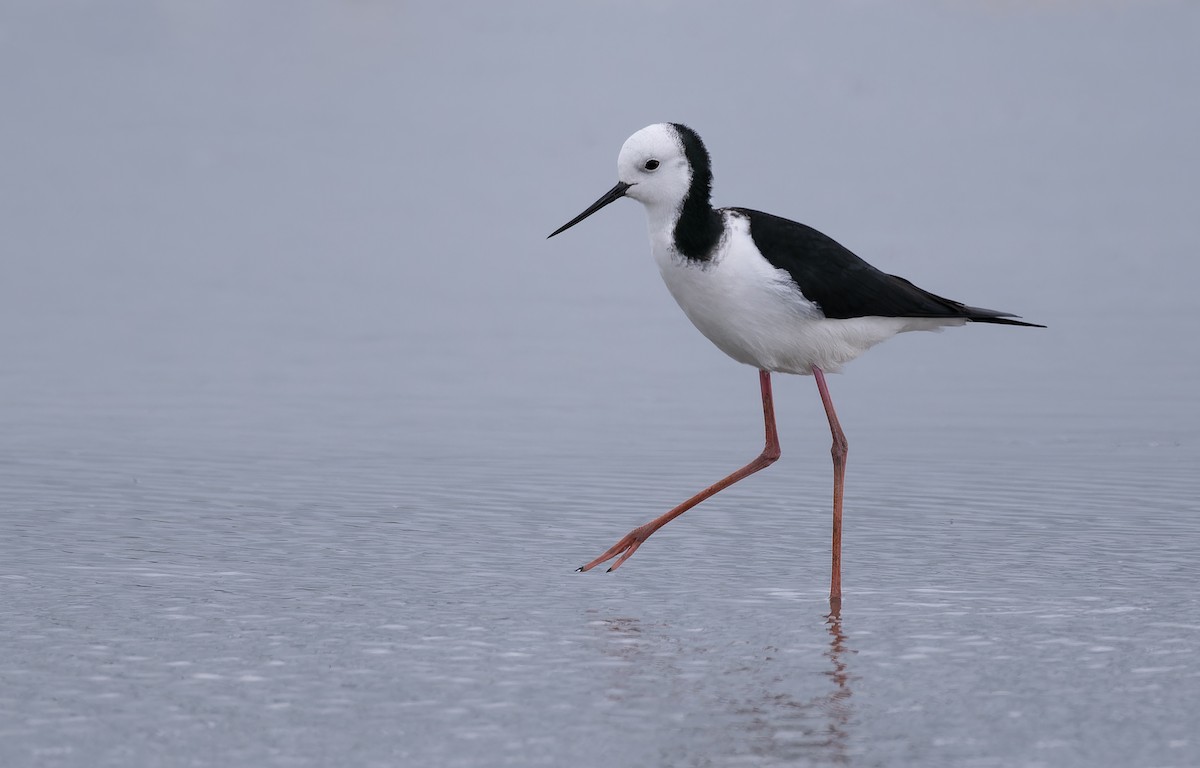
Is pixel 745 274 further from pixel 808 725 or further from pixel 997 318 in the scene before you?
pixel 808 725

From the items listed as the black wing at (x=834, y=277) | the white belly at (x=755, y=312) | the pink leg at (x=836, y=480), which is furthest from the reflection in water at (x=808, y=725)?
the black wing at (x=834, y=277)

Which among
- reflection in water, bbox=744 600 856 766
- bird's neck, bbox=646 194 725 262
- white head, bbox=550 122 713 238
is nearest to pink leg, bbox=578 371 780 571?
bird's neck, bbox=646 194 725 262

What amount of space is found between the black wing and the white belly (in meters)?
0.05

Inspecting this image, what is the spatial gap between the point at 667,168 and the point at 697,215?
267 millimetres

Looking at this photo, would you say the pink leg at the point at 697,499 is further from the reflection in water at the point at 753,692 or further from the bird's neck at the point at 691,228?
the reflection in water at the point at 753,692

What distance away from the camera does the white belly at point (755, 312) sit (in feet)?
27.0

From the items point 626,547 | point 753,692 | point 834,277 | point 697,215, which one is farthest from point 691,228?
point 753,692

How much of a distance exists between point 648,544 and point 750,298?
4.98 ft

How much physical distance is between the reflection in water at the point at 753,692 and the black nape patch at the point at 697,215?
1.89 m

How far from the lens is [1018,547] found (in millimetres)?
8852

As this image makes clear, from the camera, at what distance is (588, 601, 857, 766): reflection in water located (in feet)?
17.9

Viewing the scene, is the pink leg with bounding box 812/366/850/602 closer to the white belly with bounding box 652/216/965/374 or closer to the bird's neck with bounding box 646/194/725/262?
the white belly with bounding box 652/216/965/374

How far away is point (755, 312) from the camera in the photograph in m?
8.30

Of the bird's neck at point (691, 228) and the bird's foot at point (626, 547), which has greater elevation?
the bird's neck at point (691, 228)
